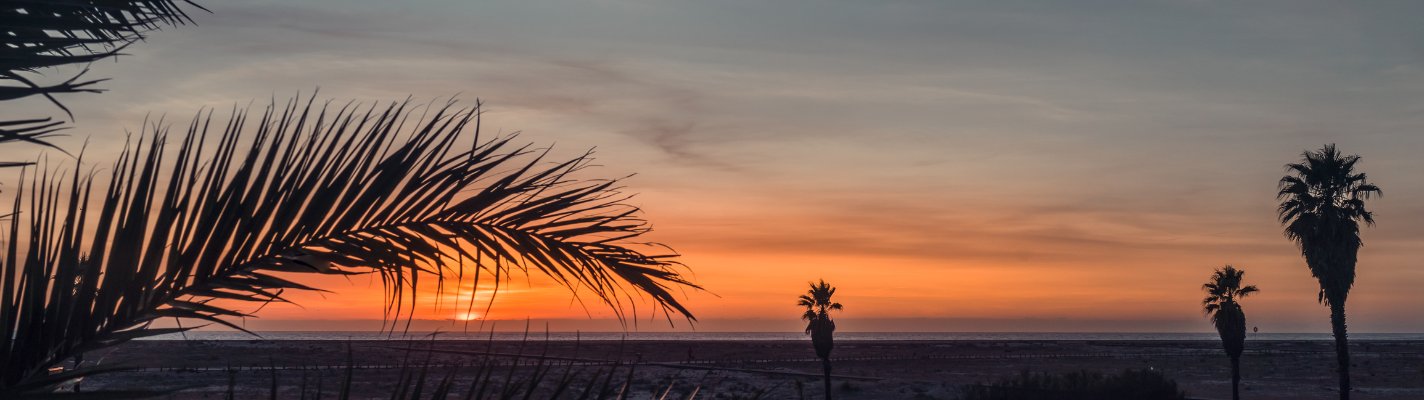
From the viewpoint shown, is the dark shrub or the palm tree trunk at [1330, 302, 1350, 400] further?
the dark shrub

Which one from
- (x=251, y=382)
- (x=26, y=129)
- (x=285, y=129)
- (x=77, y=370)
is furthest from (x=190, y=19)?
(x=251, y=382)

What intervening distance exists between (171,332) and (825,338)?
44397mm

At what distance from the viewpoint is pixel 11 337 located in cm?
197

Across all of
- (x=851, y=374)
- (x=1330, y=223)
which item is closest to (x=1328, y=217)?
(x=1330, y=223)

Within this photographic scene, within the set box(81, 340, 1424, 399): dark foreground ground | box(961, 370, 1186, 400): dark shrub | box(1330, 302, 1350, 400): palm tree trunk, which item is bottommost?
box(81, 340, 1424, 399): dark foreground ground

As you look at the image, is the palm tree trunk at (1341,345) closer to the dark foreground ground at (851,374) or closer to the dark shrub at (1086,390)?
the dark shrub at (1086,390)

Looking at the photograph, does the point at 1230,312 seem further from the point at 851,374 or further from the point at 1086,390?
the point at 851,374

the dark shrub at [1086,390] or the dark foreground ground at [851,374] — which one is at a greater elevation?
the dark shrub at [1086,390]

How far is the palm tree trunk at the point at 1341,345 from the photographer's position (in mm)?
33969

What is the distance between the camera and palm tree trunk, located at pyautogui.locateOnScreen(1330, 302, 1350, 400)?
111ft

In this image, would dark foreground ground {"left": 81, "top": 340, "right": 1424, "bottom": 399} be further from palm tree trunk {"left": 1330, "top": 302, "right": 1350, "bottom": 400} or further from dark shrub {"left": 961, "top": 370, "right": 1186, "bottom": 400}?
palm tree trunk {"left": 1330, "top": 302, "right": 1350, "bottom": 400}

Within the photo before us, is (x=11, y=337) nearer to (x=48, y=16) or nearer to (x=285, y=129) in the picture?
(x=285, y=129)

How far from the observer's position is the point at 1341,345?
34656 mm

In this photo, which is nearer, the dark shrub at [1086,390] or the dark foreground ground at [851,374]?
the dark shrub at [1086,390]
